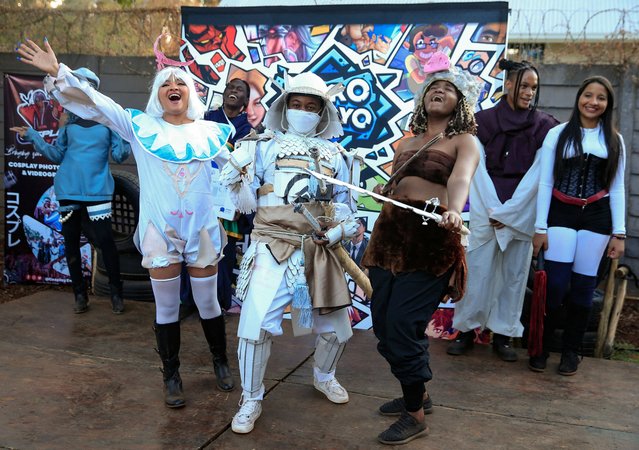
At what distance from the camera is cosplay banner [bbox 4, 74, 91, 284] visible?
233 inches

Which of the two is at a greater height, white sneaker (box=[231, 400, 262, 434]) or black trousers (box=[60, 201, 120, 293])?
black trousers (box=[60, 201, 120, 293])

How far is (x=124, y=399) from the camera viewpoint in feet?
12.0

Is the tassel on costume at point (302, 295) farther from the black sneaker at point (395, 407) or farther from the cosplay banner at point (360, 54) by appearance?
the cosplay banner at point (360, 54)

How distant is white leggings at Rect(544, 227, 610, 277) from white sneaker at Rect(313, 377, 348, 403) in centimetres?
155

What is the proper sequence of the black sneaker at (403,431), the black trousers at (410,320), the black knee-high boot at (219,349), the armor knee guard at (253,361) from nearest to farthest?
the black trousers at (410,320), the black sneaker at (403,431), the armor knee guard at (253,361), the black knee-high boot at (219,349)

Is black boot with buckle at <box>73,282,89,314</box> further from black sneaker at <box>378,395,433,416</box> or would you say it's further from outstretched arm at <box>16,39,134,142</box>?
black sneaker at <box>378,395,433,416</box>

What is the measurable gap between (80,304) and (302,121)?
277 centimetres

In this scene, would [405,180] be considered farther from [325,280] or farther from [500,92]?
[500,92]

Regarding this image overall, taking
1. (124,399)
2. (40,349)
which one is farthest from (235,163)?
(40,349)

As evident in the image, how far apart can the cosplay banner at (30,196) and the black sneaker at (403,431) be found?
3810 mm

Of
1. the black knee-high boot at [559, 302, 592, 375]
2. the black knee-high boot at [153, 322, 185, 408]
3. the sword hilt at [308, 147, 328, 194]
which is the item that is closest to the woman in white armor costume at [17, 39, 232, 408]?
the black knee-high boot at [153, 322, 185, 408]

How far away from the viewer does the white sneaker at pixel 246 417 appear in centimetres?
327

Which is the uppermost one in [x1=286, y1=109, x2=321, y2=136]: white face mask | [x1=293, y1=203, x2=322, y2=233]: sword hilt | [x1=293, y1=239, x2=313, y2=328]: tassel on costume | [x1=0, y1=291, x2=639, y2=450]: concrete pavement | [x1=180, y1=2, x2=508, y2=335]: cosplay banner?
[x1=180, y1=2, x2=508, y2=335]: cosplay banner

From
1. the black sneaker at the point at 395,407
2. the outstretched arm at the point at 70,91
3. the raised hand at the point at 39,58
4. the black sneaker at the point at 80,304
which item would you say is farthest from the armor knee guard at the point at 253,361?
the black sneaker at the point at 80,304
